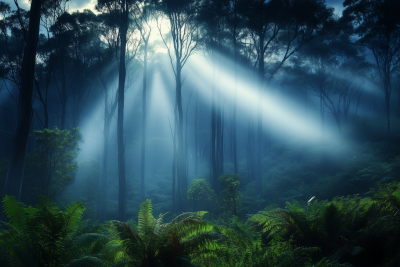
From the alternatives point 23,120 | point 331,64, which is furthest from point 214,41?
point 23,120

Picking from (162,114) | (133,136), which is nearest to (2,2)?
(133,136)

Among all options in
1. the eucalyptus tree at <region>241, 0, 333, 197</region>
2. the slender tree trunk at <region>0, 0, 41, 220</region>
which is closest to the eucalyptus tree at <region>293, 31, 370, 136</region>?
the eucalyptus tree at <region>241, 0, 333, 197</region>

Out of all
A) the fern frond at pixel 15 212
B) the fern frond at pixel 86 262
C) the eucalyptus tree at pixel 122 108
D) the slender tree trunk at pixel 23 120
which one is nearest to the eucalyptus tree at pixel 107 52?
the eucalyptus tree at pixel 122 108

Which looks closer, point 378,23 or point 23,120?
point 23,120

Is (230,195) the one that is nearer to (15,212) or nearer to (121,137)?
(121,137)

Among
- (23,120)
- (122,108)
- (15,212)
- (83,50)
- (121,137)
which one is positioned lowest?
(15,212)

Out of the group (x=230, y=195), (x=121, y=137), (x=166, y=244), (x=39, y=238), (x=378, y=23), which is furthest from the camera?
(x=378, y=23)

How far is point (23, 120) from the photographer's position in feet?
22.1

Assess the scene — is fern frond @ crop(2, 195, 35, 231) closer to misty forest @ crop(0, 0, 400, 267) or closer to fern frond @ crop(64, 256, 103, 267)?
misty forest @ crop(0, 0, 400, 267)

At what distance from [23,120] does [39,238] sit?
17.1ft

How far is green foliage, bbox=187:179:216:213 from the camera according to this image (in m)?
11.7

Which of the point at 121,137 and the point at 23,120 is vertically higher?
the point at 121,137

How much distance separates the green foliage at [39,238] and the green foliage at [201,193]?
853cm

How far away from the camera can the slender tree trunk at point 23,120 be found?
21.4 feet
